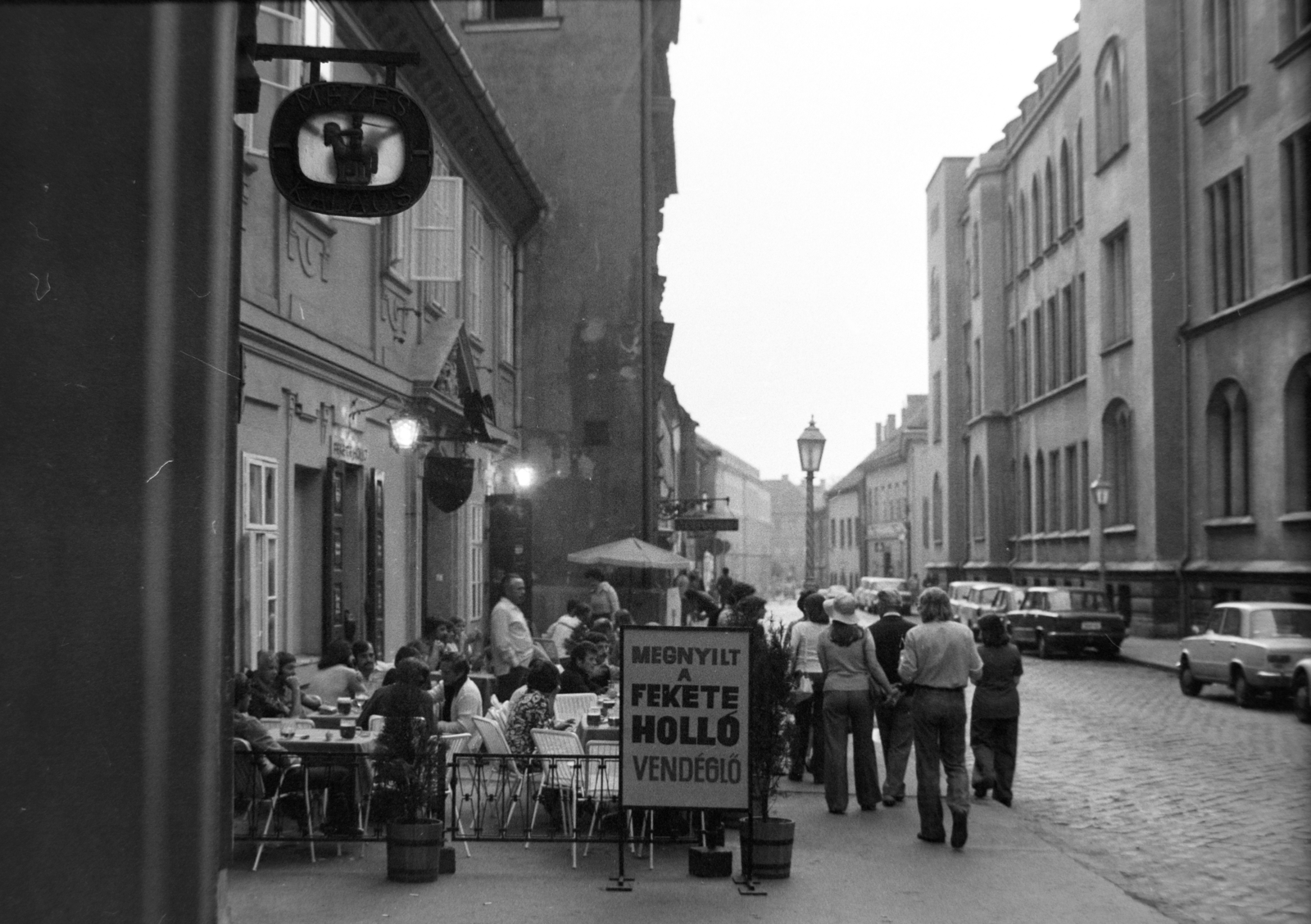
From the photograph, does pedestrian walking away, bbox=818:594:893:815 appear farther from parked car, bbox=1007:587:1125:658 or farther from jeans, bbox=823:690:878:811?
parked car, bbox=1007:587:1125:658

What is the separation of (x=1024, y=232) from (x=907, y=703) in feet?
145

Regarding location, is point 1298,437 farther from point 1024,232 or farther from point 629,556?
point 1024,232

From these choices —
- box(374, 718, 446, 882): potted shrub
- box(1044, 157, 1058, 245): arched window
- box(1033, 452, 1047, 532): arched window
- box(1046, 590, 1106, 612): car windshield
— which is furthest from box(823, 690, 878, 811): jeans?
box(1033, 452, 1047, 532): arched window

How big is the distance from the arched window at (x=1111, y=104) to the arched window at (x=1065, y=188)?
19.5 ft

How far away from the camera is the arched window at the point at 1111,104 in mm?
38562

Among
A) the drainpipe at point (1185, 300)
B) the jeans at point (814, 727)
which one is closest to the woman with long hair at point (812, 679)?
the jeans at point (814, 727)

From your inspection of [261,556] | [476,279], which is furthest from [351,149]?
[476,279]

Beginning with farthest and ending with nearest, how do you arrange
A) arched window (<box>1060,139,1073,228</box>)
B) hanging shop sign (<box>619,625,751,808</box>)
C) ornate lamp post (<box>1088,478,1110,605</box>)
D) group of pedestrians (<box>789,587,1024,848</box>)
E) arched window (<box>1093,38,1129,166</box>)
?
arched window (<box>1060,139,1073,228</box>)
arched window (<box>1093,38,1129,166</box>)
ornate lamp post (<box>1088,478,1110,605</box>)
group of pedestrians (<box>789,587,1024,848</box>)
hanging shop sign (<box>619,625,751,808</box>)

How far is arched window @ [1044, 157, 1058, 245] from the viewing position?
4869cm

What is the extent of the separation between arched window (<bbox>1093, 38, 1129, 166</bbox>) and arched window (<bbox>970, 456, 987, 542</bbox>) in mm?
19972

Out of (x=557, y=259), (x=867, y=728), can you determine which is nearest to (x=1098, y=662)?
(x=557, y=259)

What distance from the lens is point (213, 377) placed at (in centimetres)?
404

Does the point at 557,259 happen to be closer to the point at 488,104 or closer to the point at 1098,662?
the point at 488,104

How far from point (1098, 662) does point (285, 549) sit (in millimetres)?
20885
